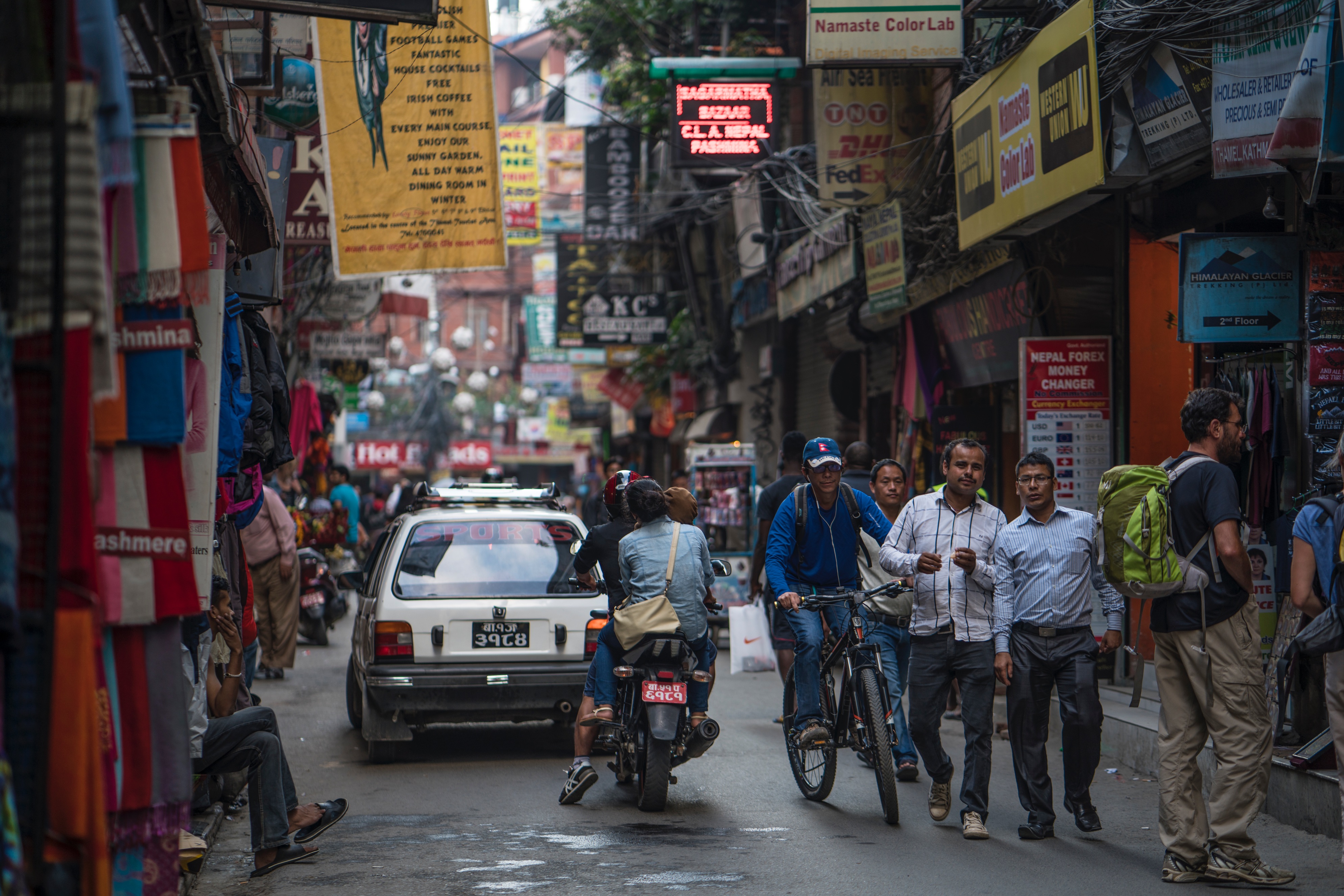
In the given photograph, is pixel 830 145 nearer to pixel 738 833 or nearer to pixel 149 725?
pixel 738 833

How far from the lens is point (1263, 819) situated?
23.4ft

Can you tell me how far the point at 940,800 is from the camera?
7160mm

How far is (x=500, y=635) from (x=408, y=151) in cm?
405

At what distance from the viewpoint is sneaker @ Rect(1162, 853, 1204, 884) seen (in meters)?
5.88

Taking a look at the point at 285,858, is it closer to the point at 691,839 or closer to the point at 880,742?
the point at 691,839

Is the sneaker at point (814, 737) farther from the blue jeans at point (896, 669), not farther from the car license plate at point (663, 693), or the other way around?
the blue jeans at point (896, 669)

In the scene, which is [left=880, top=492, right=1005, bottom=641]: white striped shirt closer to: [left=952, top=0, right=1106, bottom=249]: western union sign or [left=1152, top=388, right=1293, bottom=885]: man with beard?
→ [left=1152, top=388, right=1293, bottom=885]: man with beard

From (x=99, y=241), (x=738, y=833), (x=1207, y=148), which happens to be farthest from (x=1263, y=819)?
(x=99, y=241)

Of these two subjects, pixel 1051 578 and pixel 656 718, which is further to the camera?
pixel 656 718

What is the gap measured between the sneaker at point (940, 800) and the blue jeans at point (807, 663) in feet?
2.43

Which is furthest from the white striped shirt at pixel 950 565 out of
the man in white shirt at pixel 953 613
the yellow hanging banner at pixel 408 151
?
the yellow hanging banner at pixel 408 151

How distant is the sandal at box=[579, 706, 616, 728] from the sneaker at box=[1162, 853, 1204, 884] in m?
2.95

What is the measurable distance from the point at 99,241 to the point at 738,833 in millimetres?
4949

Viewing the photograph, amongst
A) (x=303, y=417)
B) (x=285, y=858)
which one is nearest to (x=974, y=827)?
(x=285, y=858)
